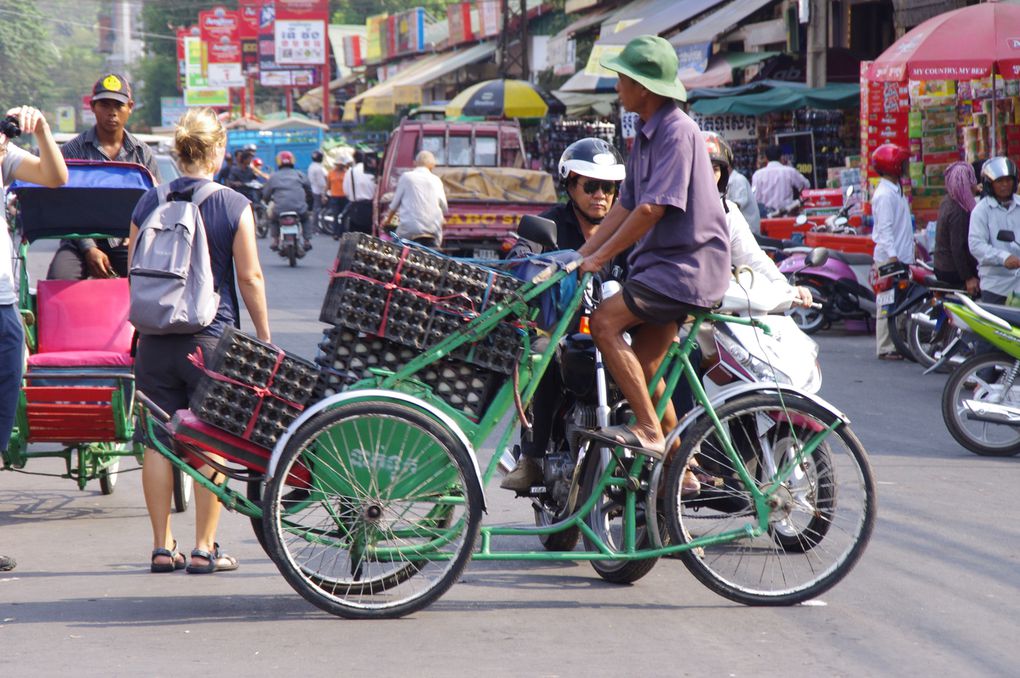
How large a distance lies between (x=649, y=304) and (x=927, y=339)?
8.16m

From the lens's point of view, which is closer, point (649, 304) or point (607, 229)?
point (649, 304)

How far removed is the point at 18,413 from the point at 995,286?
7.62 metres

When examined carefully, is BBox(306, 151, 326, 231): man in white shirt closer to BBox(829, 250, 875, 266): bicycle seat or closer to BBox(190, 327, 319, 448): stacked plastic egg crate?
BBox(829, 250, 875, 266): bicycle seat

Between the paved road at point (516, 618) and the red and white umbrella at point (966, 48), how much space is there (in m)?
7.11

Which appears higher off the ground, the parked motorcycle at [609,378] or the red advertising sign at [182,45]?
the red advertising sign at [182,45]

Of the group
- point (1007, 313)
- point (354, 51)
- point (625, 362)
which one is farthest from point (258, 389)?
point (354, 51)

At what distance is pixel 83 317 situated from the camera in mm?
6910

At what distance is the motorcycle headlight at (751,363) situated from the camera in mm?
5496

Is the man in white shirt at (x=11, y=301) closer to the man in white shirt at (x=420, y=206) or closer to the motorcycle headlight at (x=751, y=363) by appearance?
the motorcycle headlight at (x=751, y=363)

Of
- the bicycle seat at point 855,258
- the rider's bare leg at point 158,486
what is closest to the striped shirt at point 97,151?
the rider's bare leg at point 158,486

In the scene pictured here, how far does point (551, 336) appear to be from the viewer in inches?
197

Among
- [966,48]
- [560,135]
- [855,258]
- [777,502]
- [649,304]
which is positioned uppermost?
[966,48]

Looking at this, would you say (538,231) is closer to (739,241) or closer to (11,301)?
(739,241)

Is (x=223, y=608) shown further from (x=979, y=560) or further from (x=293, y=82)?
(x=293, y=82)
